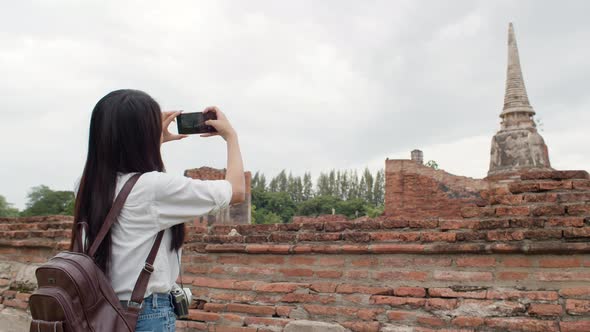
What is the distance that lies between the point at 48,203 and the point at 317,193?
38.5 m

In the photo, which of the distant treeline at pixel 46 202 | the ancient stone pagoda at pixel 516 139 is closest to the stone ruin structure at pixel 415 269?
the ancient stone pagoda at pixel 516 139

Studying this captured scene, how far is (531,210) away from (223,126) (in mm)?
2451

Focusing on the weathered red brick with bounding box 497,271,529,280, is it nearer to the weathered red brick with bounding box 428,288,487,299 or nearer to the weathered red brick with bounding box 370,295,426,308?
the weathered red brick with bounding box 428,288,487,299

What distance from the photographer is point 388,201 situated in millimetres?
16188

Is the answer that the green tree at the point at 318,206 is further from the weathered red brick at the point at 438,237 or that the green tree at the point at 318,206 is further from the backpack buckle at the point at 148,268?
the backpack buckle at the point at 148,268

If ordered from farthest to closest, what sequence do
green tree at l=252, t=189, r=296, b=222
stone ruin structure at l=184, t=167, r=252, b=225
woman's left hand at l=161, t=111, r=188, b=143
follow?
1. green tree at l=252, t=189, r=296, b=222
2. stone ruin structure at l=184, t=167, r=252, b=225
3. woman's left hand at l=161, t=111, r=188, b=143

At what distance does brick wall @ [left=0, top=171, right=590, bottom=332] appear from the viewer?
3.40 m

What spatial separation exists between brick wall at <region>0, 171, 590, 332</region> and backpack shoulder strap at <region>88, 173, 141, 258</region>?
8.08 feet

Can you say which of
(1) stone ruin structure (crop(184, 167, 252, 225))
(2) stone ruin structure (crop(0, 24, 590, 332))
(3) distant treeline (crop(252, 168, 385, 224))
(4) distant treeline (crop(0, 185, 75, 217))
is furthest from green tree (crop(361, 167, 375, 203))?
(2) stone ruin structure (crop(0, 24, 590, 332))

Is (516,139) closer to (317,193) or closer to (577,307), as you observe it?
(577,307)

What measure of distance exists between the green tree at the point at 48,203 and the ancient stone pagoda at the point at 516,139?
2870 centimetres

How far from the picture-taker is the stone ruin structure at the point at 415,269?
340cm

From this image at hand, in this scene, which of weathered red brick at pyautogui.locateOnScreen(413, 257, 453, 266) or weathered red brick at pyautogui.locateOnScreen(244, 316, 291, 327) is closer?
weathered red brick at pyautogui.locateOnScreen(413, 257, 453, 266)

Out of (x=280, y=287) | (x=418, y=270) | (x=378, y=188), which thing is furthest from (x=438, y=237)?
(x=378, y=188)
